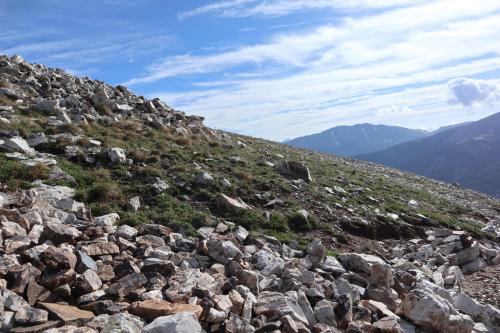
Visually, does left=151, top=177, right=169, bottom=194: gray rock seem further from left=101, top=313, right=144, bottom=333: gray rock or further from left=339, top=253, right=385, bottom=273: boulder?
left=101, top=313, right=144, bottom=333: gray rock

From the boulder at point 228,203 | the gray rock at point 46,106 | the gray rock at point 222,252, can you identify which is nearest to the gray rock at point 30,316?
the gray rock at point 222,252

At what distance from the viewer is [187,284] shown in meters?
8.91

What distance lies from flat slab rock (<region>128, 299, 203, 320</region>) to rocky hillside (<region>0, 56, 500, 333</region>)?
0.02 m

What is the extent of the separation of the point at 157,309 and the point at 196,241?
4.32 meters

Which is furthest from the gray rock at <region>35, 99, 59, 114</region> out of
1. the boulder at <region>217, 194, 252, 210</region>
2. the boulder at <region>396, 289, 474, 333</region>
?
the boulder at <region>396, 289, 474, 333</region>

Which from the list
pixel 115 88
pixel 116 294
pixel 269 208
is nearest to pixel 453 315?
pixel 116 294

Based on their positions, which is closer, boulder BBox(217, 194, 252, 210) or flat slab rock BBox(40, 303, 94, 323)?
flat slab rock BBox(40, 303, 94, 323)

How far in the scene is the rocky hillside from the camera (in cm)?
804

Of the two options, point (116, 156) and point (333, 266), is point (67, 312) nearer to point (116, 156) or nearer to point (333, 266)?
point (333, 266)

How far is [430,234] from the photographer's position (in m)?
19.5

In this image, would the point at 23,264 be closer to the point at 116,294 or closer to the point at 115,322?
the point at 116,294

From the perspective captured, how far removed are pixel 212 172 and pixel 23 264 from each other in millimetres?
11779

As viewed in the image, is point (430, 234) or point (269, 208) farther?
point (430, 234)

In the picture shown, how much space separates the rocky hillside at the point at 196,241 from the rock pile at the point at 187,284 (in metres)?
0.03
